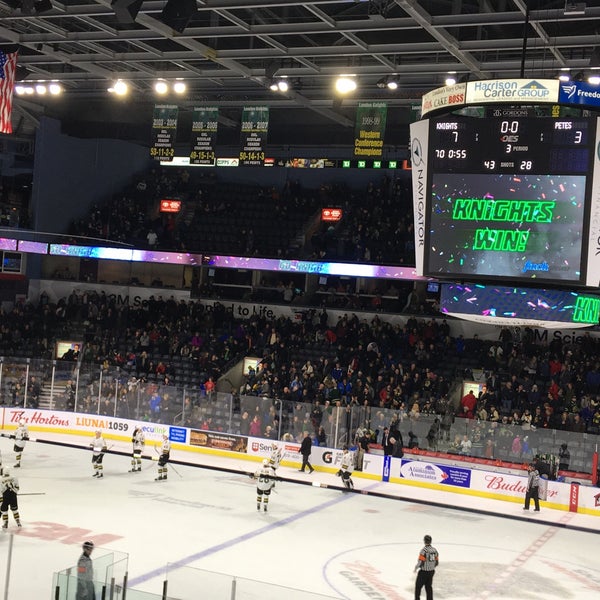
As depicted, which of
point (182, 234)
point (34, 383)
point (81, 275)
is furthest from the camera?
point (81, 275)

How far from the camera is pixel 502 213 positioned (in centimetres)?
1549

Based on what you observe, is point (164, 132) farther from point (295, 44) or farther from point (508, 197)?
point (508, 197)

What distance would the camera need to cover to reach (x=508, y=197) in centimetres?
1546

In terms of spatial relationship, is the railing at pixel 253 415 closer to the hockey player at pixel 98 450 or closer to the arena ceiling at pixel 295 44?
the hockey player at pixel 98 450

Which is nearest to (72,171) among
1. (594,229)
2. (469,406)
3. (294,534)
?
(469,406)

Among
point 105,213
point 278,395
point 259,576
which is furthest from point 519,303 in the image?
point 105,213

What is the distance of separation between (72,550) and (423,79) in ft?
58.3

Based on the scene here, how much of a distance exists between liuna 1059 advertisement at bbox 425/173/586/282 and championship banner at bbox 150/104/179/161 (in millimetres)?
11314

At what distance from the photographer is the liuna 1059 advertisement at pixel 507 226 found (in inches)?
591

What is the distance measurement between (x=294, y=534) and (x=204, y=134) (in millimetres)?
11354

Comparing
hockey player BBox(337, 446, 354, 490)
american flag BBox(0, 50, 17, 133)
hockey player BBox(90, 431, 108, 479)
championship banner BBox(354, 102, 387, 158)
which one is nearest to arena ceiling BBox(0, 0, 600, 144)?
championship banner BBox(354, 102, 387, 158)

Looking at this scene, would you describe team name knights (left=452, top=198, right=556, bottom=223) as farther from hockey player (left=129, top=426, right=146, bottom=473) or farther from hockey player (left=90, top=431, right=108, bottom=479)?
hockey player (left=129, top=426, right=146, bottom=473)

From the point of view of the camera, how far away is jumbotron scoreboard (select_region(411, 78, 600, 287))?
589 inches

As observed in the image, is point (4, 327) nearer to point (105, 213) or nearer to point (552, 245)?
point (105, 213)
